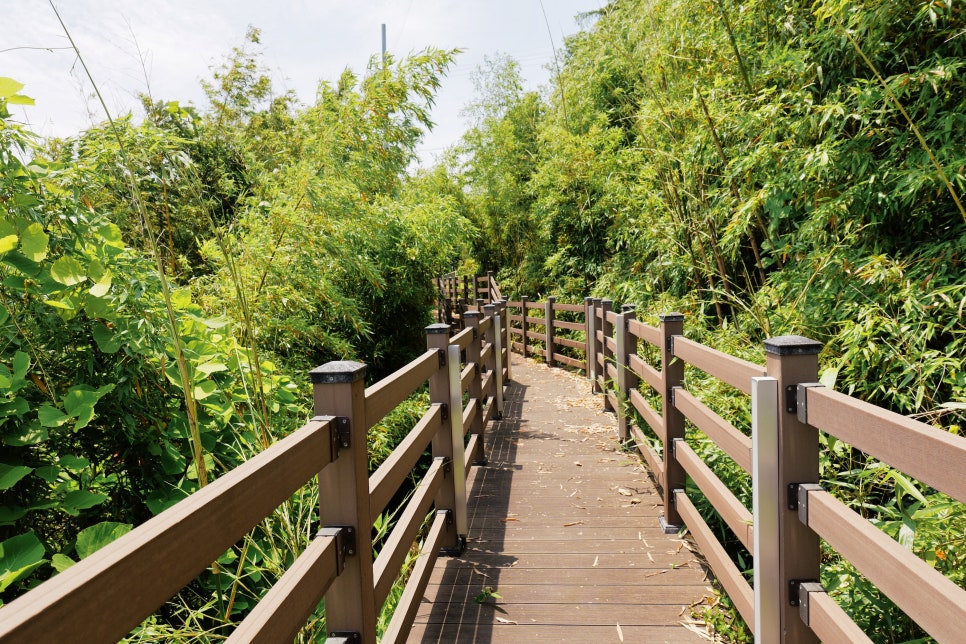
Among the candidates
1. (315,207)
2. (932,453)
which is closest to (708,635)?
(932,453)

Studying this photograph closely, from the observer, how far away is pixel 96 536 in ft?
5.43

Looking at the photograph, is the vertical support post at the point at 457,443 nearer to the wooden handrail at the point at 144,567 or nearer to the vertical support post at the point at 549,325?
the wooden handrail at the point at 144,567

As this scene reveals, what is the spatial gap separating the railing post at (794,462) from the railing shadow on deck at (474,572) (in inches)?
41.1

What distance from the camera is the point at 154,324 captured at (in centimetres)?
204

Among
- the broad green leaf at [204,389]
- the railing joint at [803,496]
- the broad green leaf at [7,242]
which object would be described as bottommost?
the railing joint at [803,496]

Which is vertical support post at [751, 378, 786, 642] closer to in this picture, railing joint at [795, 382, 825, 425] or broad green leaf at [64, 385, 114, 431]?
railing joint at [795, 382, 825, 425]

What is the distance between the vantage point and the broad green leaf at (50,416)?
1627 mm

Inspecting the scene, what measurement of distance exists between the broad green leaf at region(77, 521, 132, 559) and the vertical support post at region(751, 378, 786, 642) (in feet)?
5.65

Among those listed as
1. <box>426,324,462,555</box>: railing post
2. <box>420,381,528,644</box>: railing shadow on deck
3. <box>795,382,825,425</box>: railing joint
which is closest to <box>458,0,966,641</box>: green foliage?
<box>795,382,825,425</box>: railing joint

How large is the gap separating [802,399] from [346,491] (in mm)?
1098

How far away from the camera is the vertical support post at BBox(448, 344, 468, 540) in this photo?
9.05ft

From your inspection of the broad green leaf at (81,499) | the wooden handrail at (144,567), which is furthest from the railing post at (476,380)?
the wooden handrail at (144,567)

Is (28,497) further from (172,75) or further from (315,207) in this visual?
(315,207)

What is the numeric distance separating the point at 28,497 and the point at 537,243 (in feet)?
39.9
